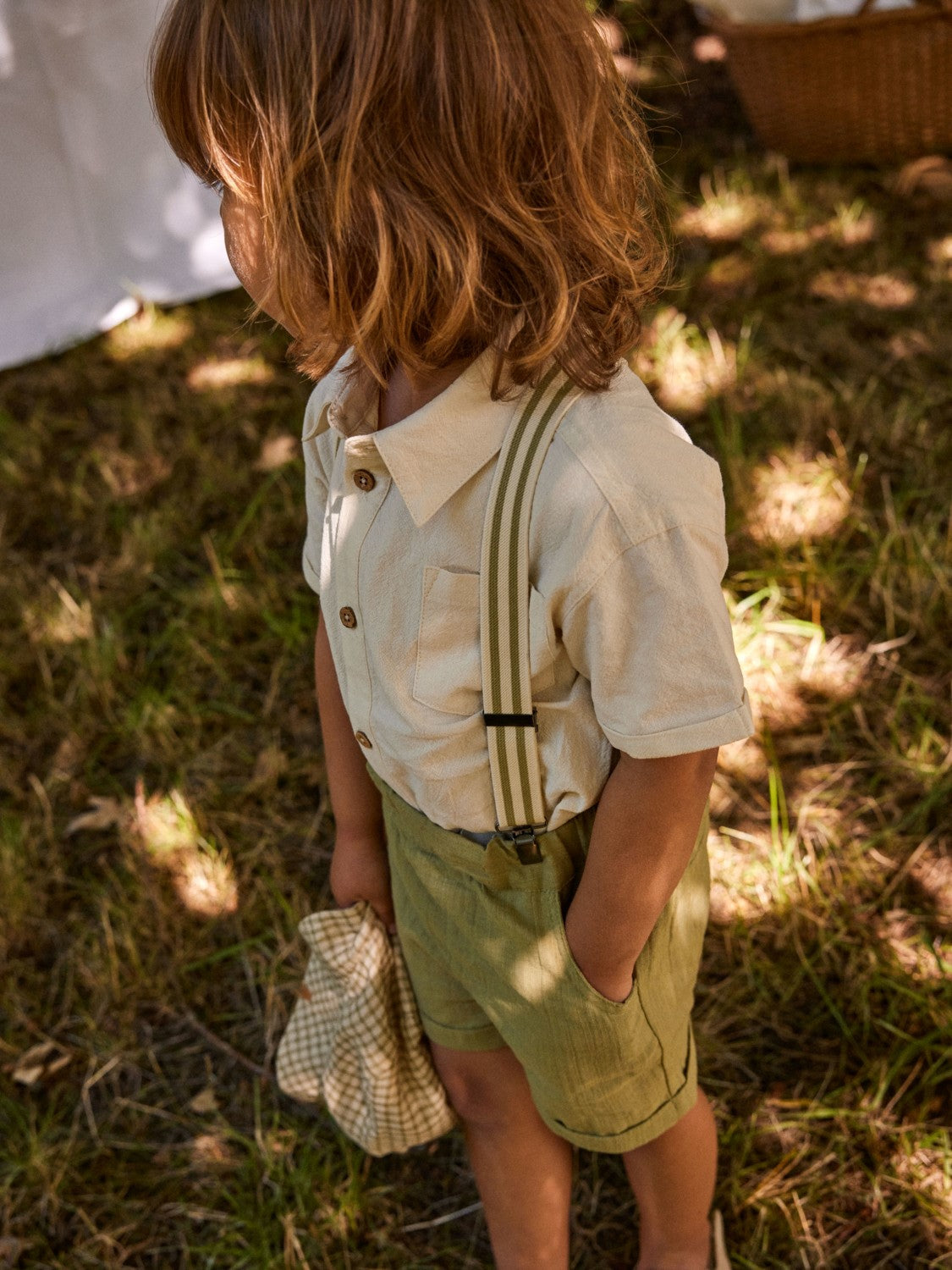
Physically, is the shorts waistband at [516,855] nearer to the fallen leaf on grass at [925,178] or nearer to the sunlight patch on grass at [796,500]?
the sunlight patch on grass at [796,500]

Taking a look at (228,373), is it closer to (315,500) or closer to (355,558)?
(315,500)

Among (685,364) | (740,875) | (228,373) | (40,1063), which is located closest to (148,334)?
(228,373)

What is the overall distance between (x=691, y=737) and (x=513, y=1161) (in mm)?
789

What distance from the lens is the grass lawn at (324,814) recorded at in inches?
67.5

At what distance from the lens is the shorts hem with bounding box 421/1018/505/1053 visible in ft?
4.87

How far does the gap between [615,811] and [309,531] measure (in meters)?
0.55

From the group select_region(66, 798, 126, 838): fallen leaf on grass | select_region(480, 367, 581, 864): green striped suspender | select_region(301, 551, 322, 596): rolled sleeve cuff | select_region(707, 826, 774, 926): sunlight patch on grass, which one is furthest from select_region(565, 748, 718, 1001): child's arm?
select_region(66, 798, 126, 838): fallen leaf on grass

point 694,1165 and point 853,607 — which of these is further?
point 853,607

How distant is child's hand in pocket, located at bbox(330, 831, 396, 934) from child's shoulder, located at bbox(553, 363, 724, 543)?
758 millimetres

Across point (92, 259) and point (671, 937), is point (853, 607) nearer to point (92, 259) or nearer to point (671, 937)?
point (671, 937)

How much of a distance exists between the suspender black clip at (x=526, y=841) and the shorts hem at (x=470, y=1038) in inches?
14.4

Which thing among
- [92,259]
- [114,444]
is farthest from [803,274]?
[92,259]

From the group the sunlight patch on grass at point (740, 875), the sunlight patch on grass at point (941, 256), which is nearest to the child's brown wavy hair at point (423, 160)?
the sunlight patch on grass at point (740, 875)

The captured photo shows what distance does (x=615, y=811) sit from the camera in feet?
3.67
